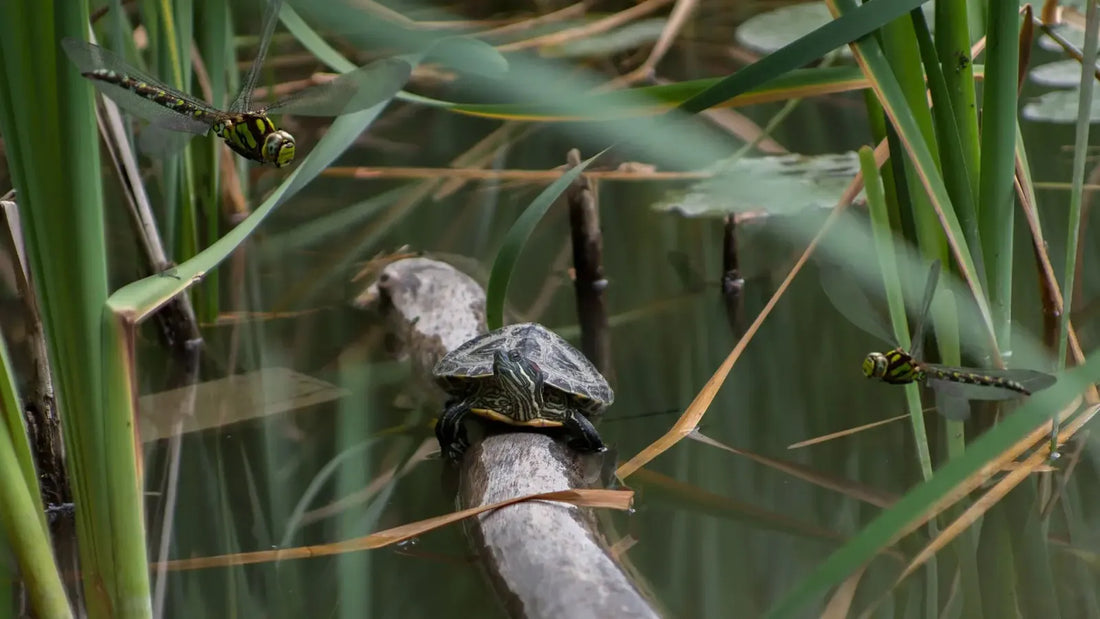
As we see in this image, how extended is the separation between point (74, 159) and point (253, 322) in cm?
180

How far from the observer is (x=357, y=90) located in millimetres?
1271

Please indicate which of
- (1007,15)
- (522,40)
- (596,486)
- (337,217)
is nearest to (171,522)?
(596,486)

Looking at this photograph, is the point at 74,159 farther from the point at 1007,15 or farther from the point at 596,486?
the point at 1007,15

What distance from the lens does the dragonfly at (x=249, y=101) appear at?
1240mm

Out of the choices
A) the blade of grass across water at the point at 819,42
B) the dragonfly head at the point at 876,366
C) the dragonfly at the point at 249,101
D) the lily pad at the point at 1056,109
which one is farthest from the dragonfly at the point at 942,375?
the lily pad at the point at 1056,109

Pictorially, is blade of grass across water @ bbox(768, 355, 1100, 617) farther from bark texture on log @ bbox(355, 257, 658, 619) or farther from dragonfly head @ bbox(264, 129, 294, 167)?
dragonfly head @ bbox(264, 129, 294, 167)

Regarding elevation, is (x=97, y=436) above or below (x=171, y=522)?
above

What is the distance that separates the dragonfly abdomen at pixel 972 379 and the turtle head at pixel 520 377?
671 mm

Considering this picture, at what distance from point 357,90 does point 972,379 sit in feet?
3.40

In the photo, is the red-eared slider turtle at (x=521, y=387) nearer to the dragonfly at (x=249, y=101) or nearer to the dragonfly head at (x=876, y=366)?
the dragonfly head at (x=876, y=366)

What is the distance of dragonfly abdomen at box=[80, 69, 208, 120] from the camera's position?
3.90ft

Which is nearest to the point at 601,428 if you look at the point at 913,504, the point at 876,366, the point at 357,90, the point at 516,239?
the point at 516,239

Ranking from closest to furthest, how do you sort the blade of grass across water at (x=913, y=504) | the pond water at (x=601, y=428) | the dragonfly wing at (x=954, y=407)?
1. the blade of grass across water at (x=913, y=504)
2. the pond water at (x=601, y=428)
3. the dragonfly wing at (x=954, y=407)

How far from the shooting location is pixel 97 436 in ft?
3.79
